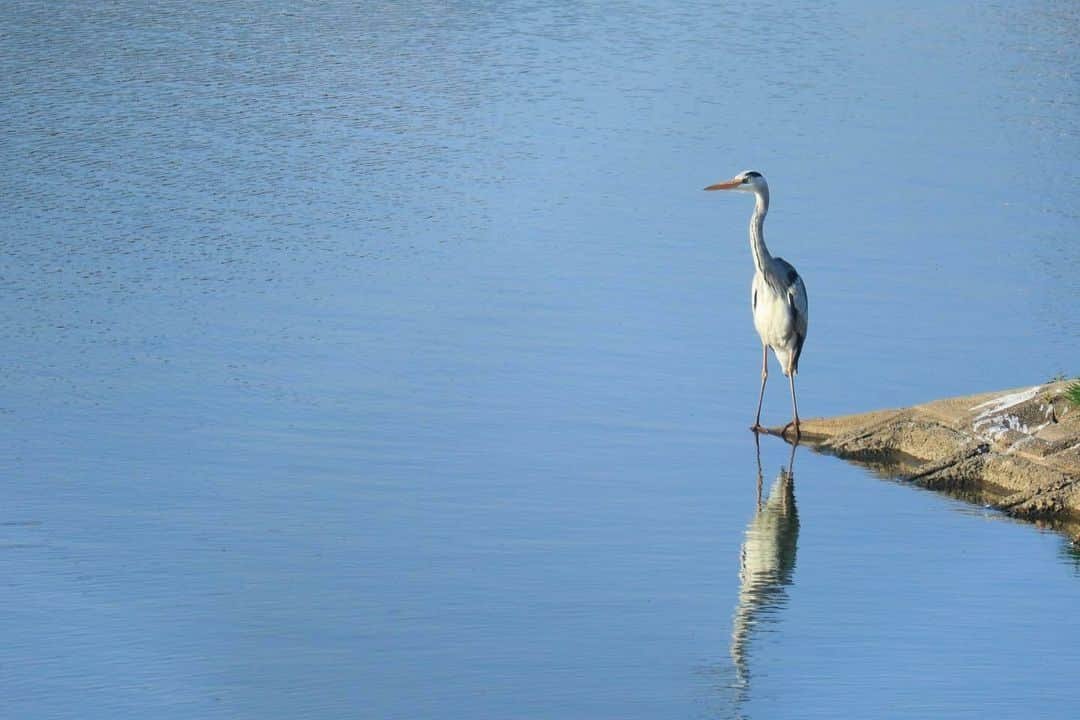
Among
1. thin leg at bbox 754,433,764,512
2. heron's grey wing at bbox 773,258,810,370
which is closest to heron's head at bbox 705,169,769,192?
heron's grey wing at bbox 773,258,810,370

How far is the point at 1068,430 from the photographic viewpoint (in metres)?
12.2

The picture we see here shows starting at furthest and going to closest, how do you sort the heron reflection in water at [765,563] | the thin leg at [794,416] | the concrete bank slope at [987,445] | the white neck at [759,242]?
the white neck at [759,242]
the thin leg at [794,416]
the concrete bank slope at [987,445]
the heron reflection in water at [765,563]

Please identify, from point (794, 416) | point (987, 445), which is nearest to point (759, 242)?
point (794, 416)

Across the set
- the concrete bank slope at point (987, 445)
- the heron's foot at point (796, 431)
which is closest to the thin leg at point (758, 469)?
the heron's foot at point (796, 431)

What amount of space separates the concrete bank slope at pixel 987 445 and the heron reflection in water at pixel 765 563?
549 mm

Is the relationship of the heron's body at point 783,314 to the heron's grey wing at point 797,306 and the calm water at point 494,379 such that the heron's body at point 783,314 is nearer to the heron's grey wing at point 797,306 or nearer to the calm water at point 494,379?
A: the heron's grey wing at point 797,306

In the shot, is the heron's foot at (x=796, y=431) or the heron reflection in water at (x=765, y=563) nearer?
the heron reflection in water at (x=765, y=563)

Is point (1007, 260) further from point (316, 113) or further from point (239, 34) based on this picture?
point (239, 34)

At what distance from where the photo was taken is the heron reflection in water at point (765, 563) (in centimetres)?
990

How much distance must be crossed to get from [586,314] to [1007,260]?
15.0ft

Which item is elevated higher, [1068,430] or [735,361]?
[1068,430]

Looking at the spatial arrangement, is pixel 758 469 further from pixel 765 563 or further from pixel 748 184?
pixel 748 184

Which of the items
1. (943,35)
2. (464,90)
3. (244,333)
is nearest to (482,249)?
(244,333)

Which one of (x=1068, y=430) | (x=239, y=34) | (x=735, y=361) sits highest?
(x=1068, y=430)
